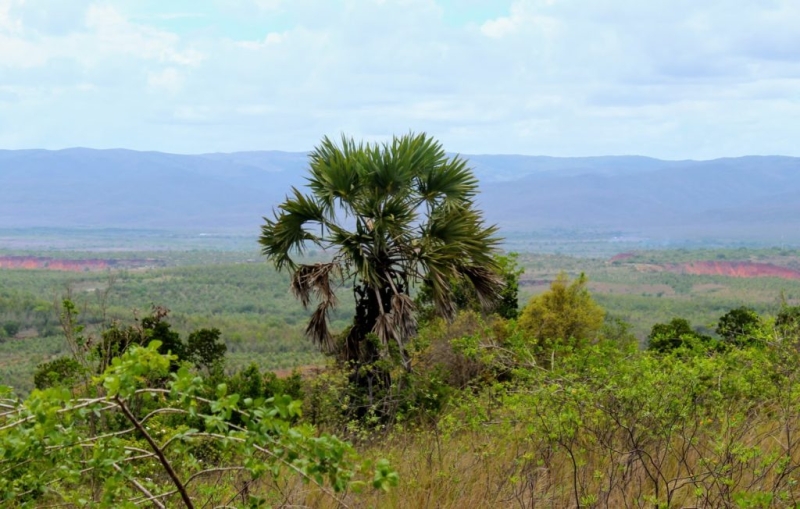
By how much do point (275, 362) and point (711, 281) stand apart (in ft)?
266

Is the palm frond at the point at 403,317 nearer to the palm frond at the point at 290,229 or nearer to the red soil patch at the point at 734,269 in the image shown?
the palm frond at the point at 290,229

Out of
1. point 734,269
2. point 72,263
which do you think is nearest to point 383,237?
point 734,269

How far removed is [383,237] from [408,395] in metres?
3.20

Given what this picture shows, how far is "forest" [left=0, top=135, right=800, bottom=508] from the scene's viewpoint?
2984 mm

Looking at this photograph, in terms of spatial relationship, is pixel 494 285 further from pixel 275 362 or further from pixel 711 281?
pixel 711 281

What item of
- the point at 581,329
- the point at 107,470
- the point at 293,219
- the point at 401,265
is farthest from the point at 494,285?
the point at 107,470

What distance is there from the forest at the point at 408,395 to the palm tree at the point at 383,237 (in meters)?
0.03

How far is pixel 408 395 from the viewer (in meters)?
10.1

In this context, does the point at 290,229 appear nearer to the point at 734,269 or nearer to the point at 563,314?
the point at 563,314

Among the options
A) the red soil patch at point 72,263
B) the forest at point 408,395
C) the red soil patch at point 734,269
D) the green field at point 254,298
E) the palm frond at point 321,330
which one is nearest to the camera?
the forest at point 408,395

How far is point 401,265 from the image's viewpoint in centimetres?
1294

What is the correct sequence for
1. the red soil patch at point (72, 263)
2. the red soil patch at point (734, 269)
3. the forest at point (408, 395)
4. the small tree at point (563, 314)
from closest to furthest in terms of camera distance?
the forest at point (408, 395)
the small tree at point (563, 314)
the red soil patch at point (734, 269)
the red soil patch at point (72, 263)

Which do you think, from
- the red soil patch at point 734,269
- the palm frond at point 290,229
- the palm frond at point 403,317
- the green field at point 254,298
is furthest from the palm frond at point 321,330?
the red soil patch at point 734,269

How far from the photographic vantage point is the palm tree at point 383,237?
41.1 ft
